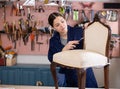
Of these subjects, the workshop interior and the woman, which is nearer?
the woman

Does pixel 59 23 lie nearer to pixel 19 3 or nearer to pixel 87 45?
pixel 87 45

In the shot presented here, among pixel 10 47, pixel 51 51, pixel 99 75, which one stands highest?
pixel 51 51

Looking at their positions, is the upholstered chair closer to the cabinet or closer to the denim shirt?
the denim shirt

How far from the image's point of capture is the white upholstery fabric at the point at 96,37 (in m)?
1.75

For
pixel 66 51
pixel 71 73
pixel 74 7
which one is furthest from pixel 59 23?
pixel 74 7

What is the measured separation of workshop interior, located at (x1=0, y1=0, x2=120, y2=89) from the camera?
349 centimetres

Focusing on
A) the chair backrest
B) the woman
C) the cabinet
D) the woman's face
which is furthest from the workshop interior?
the chair backrest

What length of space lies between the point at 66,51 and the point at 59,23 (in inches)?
10.8

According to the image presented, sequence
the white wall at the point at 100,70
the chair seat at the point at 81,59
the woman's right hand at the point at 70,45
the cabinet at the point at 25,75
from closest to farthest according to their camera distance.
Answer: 1. the chair seat at the point at 81,59
2. the woman's right hand at the point at 70,45
3. the cabinet at the point at 25,75
4. the white wall at the point at 100,70

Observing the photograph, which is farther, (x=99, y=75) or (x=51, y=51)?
(x=99, y=75)

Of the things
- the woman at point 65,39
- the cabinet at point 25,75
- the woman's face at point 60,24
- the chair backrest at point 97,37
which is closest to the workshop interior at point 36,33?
the cabinet at point 25,75

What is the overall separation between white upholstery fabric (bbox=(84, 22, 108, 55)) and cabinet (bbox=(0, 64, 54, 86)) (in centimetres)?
170

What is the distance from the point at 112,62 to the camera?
3.64 m

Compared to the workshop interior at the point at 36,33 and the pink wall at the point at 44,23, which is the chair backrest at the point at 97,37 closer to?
the workshop interior at the point at 36,33
